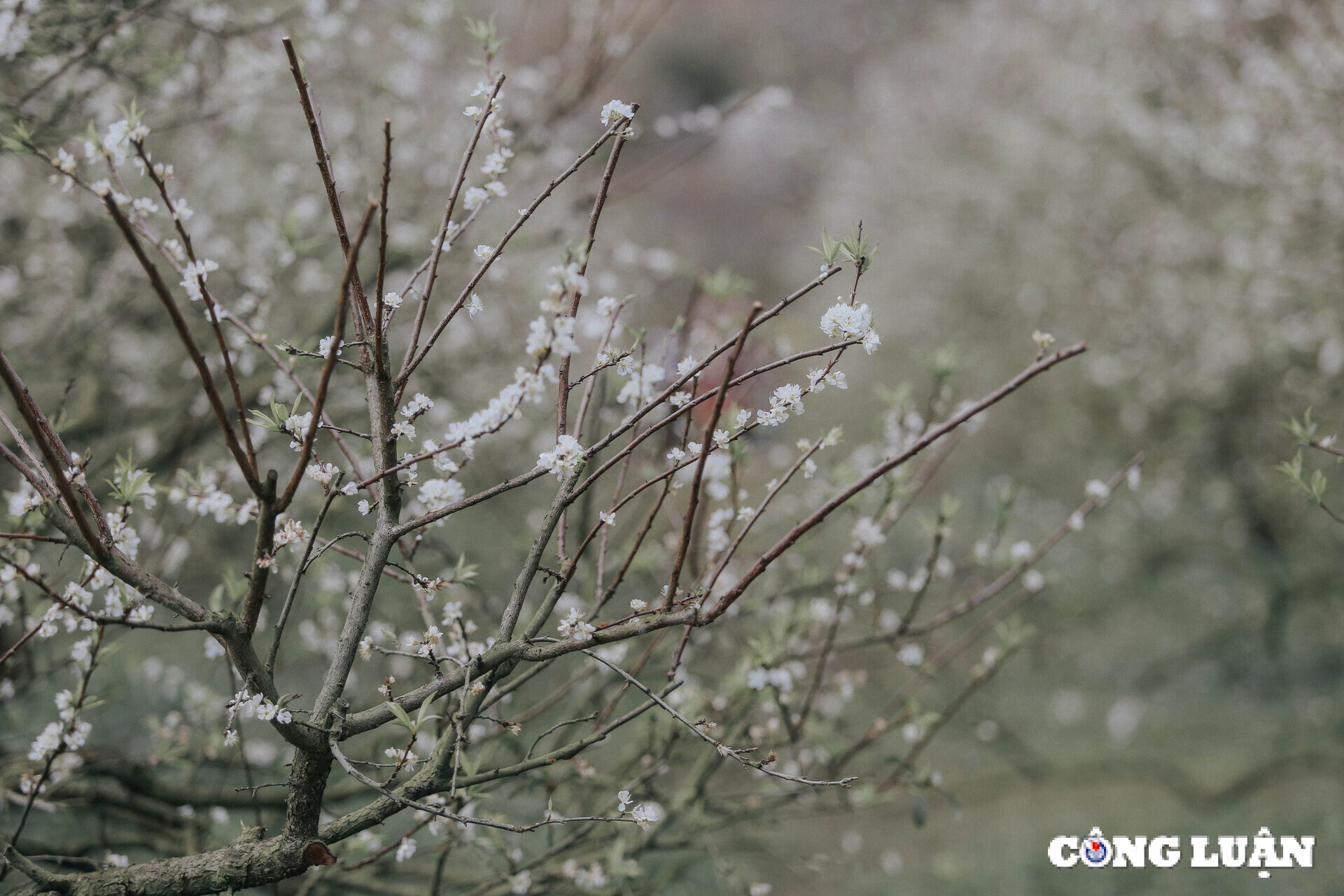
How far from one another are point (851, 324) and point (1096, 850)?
485 cm

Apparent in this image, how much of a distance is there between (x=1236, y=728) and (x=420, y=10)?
24.9 ft

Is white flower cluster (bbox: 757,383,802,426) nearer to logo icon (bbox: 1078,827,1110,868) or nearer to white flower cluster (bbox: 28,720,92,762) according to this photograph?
white flower cluster (bbox: 28,720,92,762)

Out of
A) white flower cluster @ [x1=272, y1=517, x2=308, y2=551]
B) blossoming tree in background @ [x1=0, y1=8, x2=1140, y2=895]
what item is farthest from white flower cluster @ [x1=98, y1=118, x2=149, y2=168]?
white flower cluster @ [x1=272, y1=517, x2=308, y2=551]

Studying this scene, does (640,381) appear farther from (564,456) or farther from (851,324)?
(851,324)

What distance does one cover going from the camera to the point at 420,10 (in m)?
3.66

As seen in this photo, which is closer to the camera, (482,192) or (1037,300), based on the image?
(482,192)

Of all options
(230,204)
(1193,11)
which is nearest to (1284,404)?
(1193,11)

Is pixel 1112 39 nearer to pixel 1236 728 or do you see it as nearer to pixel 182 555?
pixel 1236 728

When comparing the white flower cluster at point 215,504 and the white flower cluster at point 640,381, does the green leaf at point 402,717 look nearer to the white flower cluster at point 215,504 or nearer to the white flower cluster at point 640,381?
the white flower cluster at point 215,504

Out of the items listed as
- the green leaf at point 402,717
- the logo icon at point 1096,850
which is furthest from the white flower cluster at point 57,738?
the logo icon at point 1096,850

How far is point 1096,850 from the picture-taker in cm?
465

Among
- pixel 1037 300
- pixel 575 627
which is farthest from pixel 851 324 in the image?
pixel 1037 300

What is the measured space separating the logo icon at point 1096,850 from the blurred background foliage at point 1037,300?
0.50m

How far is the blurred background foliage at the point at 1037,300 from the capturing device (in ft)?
Result: 11.1
